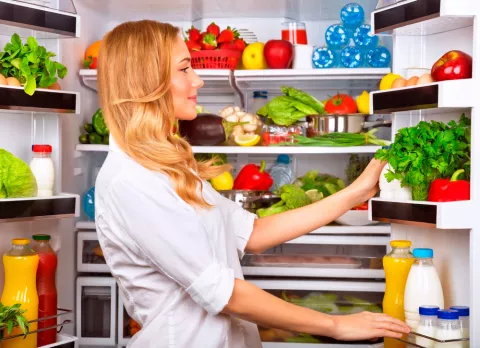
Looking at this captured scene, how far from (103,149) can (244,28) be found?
103 centimetres

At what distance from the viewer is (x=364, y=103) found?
3.39 meters

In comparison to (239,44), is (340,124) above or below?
below

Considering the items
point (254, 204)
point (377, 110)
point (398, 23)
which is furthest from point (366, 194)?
point (254, 204)

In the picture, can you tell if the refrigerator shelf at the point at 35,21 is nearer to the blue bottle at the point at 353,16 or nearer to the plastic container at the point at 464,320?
the blue bottle at the point at 353,16

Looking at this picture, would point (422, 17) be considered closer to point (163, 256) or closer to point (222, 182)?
point (163, 256)

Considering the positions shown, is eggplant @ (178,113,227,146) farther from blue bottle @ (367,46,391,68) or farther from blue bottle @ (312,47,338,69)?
blue bottle @ (367,46,391,68)

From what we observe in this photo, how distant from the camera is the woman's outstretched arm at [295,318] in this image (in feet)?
5.10

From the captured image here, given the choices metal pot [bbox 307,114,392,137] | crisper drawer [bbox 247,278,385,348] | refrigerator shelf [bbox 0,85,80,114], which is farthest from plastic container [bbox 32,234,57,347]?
metal pot [bbox 307,114,392,137]

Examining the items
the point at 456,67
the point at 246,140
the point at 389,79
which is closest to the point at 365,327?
the point at 456,67

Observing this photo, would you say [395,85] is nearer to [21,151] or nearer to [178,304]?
[178,304]

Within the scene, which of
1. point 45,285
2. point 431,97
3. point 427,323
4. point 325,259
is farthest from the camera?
point 325,259

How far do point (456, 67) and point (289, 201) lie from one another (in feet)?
4.34

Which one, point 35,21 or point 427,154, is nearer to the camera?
point 427,154

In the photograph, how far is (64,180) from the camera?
3.40m
